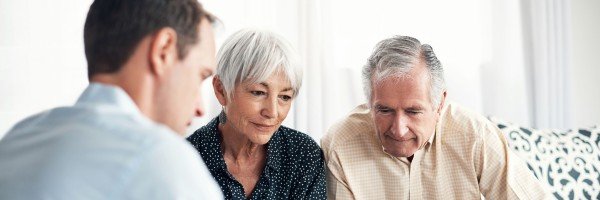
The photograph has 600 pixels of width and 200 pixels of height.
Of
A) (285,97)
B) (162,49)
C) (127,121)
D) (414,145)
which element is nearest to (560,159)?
(414,145)

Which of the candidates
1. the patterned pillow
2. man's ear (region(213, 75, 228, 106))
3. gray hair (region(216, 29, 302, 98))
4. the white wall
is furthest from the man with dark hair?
the white wall

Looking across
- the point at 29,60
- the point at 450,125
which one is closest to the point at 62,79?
the point at 29,60

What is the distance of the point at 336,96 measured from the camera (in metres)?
3.20

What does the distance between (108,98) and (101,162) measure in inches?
5.8

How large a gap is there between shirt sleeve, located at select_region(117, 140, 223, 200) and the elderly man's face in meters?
1.33

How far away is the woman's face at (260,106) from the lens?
2188 millimetres

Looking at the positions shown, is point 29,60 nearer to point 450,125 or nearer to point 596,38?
point 450,125

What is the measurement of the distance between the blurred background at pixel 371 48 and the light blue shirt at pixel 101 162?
6.53 ft

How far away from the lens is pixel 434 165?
2.37 metres

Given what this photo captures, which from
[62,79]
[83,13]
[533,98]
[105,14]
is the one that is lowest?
[533,98]

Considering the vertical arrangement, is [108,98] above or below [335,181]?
above

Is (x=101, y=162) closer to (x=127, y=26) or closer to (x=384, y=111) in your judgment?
(x=127, y=26)

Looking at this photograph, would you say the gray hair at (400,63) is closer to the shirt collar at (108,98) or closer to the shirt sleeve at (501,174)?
the shirt sleeve at (501,174)

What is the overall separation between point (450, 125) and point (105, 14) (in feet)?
4.83
